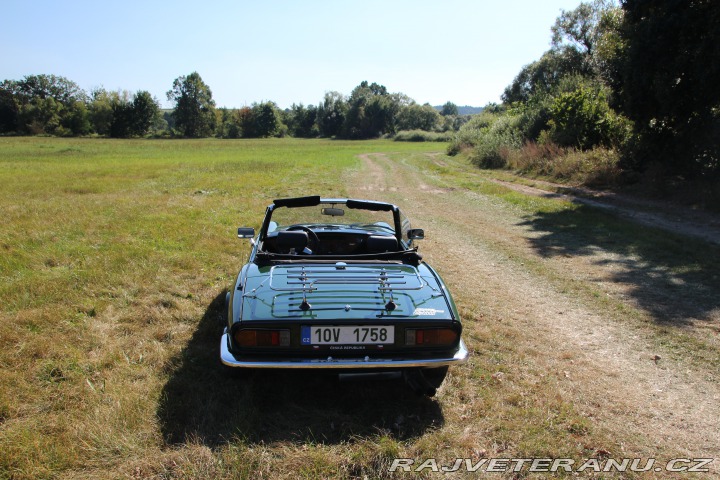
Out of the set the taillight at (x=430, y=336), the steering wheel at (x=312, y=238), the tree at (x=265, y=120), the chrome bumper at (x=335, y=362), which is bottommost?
the chrome bumper at (x=335, y=362)

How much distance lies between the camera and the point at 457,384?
3.83 m

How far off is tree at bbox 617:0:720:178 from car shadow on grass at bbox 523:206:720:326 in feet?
13.3

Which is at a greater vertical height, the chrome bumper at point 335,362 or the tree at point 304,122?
the tree at point 304,122

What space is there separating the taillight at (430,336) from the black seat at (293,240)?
5.18 ft

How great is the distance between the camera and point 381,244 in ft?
14.5

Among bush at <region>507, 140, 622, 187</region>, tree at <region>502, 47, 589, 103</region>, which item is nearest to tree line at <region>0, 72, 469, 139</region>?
tree at <region>502, 47, 589, 103</region>

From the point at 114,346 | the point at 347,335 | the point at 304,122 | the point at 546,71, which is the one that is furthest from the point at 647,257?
the point at 304,122

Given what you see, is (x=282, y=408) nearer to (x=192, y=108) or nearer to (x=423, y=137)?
(x=423, y=137)

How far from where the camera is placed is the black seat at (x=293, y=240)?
4395 mm

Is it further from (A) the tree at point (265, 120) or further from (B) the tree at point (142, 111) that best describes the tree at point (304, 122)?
(B) the tree at point (142, 111)

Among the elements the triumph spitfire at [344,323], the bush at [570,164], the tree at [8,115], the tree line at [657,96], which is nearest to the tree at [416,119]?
the tree at [8,115]

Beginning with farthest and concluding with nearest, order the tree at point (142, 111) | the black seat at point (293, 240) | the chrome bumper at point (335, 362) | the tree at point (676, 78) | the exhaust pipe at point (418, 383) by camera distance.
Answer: the tree at point (142, 111) < the tree at point (676, 78) < the black seat at point (293, 240) < the exhaust pipe at point (418, 383) < the chrome bumper at point (335, 362)

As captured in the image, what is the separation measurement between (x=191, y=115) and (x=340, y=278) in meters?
112

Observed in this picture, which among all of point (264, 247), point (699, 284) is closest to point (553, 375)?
point (264, 247)
